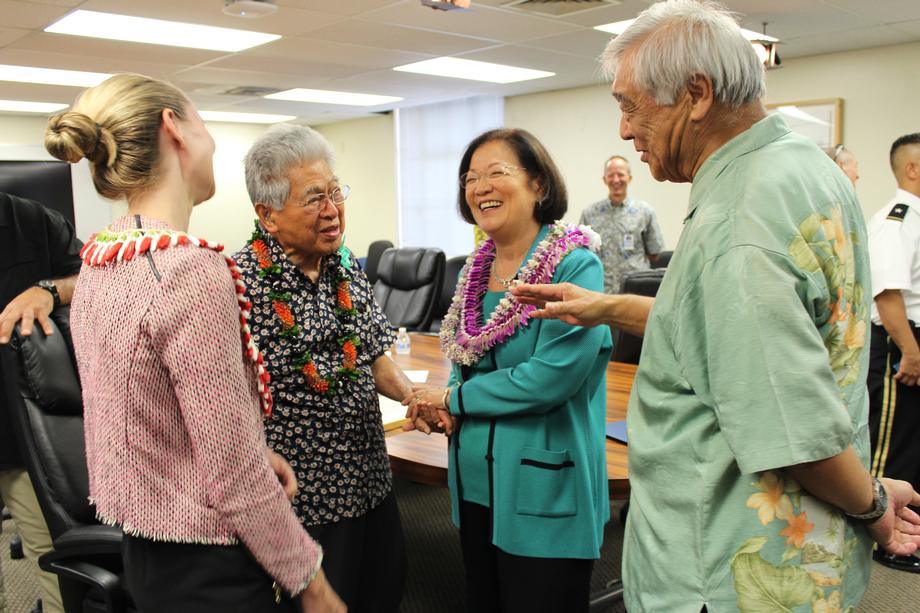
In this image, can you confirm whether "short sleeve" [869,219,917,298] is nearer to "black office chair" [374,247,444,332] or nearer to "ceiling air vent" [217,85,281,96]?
"black office chair" [374,247,444,332]

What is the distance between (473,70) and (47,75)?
13.5ft

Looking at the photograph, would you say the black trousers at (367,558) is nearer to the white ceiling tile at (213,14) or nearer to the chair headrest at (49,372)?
the chair headrest at (49,372)

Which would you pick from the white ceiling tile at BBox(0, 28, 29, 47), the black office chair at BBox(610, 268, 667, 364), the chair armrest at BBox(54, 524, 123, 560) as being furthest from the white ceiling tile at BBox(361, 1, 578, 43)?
the chair armrest at BBox(54, 524, 123, 560)

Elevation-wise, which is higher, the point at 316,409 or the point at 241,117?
the point at 241,117

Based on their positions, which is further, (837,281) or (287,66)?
(287,66)

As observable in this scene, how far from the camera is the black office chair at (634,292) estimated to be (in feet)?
10.3

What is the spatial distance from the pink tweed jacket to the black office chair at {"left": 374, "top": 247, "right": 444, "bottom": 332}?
4.03m

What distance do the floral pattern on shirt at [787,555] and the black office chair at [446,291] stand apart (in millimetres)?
4279

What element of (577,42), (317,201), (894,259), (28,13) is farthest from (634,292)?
(28,13)

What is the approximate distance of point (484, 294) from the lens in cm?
194

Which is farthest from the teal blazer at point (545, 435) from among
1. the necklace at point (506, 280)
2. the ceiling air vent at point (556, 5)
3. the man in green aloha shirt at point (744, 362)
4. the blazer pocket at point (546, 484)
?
the ceiling air vent at point (556, 5)

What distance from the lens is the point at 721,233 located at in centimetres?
98

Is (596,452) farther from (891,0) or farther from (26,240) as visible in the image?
(891,0)

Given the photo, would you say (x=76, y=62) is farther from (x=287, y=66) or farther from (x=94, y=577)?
(x=94, y=577)
